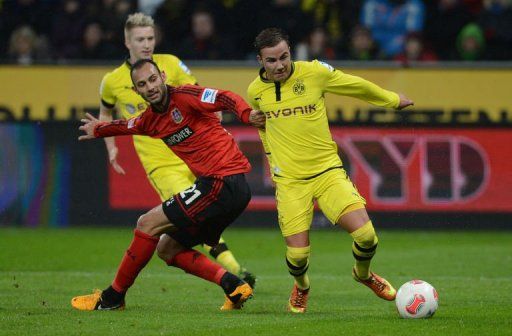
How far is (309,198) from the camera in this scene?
9586 mm

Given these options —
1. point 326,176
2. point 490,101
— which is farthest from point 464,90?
point 326,176

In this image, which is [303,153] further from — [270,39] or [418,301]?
[418,301]

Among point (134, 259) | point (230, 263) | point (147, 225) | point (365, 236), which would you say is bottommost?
point (230, 263)

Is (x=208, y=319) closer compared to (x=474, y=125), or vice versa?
(x=208, y=319)

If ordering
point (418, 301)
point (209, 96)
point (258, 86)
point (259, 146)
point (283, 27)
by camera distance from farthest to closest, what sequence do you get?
point (283, 27), point (259, 146), point (258, 86), point (209, 96), point (418, 301)

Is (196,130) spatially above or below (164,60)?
below

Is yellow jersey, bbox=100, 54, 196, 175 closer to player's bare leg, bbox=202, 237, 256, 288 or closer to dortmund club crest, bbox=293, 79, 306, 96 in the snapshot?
player's bare leg, bbox=202, 237, 256, 288

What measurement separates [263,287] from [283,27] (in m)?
7.60

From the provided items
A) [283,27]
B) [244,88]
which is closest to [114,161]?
[244,88]

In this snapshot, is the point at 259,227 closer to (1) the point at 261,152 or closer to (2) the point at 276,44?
(1) the point at 261,152

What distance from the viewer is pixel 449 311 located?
9.35 meters

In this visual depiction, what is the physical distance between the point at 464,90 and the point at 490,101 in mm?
425

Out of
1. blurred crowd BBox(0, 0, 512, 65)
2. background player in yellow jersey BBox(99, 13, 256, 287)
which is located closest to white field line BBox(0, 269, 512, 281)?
background player in yellow jersey BBox(99, 13, 256, 287)

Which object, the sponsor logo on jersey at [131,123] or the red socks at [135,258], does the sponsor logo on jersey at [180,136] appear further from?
the red socks at [135,258]
